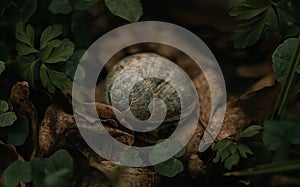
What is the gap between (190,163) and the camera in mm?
1601

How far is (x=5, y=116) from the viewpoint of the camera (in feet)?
5.22

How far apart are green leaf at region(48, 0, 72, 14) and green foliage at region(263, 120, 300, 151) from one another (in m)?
0.81

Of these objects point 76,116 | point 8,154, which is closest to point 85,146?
point 76,116

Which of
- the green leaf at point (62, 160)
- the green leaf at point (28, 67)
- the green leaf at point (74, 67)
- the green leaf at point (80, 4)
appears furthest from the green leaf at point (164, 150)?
the green leaf at point (80, 4)

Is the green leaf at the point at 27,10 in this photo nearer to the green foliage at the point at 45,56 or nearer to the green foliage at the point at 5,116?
the green foliage at the point at 45,56

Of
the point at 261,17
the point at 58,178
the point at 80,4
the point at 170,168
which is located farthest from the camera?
the point at 80,4

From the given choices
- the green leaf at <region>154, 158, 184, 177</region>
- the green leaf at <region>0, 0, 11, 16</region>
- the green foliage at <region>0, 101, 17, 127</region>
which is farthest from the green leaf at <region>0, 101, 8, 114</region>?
the green leaf at <region>154, 158, 184, 177</region>

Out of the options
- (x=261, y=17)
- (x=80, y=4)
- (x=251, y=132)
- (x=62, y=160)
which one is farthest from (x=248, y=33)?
(x=62, y=160)

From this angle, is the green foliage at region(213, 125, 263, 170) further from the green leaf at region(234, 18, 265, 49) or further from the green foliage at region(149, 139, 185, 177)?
the green leaf at region(234, 18, 265, 49)

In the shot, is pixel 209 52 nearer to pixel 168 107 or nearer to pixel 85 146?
pixel 168 107

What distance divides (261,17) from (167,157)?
52cm

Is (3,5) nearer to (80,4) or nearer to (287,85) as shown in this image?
(80,4)

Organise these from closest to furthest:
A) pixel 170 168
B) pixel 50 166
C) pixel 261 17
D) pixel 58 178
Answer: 1. pixel 58 178
2. pixel 50 166
3. pixel 170 168
4. pixel 261 17

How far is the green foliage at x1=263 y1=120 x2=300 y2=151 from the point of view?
142 cm
